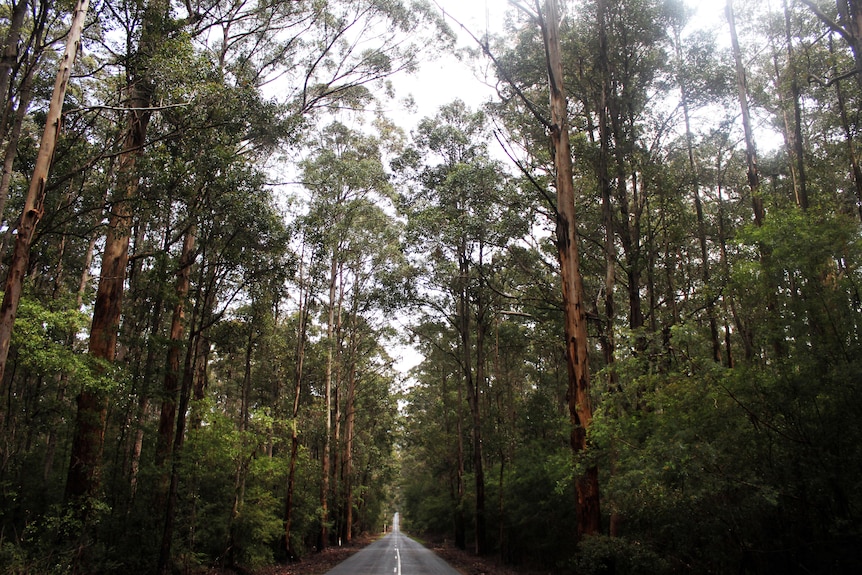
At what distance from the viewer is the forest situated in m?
6.93

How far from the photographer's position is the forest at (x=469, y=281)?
6.93 metres

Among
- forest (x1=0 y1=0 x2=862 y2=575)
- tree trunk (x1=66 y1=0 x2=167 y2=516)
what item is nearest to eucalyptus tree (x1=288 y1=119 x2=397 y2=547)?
forest (x1=0 y1=0 x2=862 y2=575)

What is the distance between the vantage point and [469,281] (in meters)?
20.7

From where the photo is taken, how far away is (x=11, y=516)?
35.0ft

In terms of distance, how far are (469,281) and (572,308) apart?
40.6 ft

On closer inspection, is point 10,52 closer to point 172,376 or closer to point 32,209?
point 32,209

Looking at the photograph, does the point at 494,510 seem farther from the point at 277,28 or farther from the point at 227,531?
the point at 277,28

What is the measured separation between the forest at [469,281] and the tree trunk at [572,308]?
54 mm

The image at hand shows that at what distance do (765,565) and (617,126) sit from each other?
10.9 m

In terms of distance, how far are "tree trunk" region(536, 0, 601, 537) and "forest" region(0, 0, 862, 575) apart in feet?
0.18

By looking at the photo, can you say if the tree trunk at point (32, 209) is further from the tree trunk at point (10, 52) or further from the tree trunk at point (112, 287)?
the tree trunk at point (112, 287)

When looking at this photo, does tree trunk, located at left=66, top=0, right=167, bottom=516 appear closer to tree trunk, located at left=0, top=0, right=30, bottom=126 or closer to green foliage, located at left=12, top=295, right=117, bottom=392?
green foliage, located at left=12, top=295, right=117, bottom=392

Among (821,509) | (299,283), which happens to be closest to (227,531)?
(299,283)

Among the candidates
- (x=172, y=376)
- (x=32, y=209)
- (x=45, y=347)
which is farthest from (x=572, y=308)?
(x=172, y=376)
